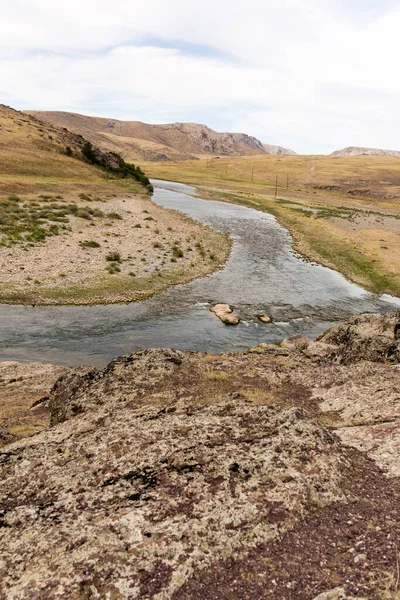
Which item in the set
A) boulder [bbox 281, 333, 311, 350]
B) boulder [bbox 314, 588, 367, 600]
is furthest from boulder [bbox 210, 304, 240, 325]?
boulder [bbox 314, 588, 367, 600]

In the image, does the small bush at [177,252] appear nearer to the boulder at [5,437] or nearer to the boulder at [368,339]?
the boulder at [368,339]

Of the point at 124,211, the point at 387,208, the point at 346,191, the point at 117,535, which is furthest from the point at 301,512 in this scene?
the point at 346,191

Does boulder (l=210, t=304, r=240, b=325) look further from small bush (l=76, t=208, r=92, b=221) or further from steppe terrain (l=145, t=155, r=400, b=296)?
small bush (l=76, t=208, r=92, b=221)

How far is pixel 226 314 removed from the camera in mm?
36031

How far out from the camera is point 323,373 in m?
16.0

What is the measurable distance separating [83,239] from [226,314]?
89.8 ft

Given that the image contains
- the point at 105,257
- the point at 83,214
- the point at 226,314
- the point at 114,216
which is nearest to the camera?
the point at 226,314

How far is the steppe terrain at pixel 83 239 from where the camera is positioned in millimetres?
38375

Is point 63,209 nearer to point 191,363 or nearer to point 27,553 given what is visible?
point 191,363

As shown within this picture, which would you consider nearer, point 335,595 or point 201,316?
point 335,595

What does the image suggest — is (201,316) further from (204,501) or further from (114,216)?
(114,216)

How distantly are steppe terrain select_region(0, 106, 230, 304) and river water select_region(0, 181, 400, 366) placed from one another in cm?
Result: 278

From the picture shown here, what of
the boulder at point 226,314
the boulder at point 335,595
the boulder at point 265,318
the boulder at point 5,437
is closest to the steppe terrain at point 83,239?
the boulder at point 226,314

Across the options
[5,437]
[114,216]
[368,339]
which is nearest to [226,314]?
[368,339]
